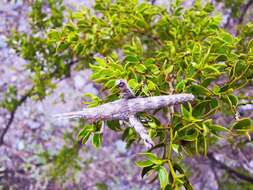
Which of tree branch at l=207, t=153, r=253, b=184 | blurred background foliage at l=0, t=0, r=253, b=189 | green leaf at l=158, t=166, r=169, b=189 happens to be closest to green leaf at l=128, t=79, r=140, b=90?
blurred background foliage at l=0, t=0, r=253, b=189

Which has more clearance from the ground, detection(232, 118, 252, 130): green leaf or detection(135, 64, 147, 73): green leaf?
detection(135, 64, 147, 73): green leaf

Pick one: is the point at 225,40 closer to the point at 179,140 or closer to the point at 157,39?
the point at 179,140

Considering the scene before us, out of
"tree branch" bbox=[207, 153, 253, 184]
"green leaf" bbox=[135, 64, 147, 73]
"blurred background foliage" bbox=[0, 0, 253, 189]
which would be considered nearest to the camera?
"blurred background foliage" bbox=[0, 0, 253, 189]

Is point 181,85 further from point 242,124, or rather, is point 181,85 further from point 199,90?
point 242,124

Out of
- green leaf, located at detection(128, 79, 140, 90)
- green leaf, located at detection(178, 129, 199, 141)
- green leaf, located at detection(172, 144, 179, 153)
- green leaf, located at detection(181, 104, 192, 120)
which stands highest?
green leaf, located at detection(128, 79, 140, 90)

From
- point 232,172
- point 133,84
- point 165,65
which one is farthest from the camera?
Result: point 232,172

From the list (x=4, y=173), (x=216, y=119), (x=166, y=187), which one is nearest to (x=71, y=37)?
(x=166, y=187)

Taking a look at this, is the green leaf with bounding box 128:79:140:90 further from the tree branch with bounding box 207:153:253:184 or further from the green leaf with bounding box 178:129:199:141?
the tree branch with bounding box 207:153:253:184

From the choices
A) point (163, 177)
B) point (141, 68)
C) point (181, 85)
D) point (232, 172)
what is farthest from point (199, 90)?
point (232, 172)

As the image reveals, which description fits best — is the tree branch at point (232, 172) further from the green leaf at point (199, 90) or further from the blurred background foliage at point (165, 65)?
the green leaf at point (199, 90)

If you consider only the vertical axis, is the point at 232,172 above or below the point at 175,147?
below

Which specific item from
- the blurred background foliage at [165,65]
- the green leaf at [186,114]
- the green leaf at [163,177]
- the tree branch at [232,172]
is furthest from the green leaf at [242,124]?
the tree branch at [232,172]
